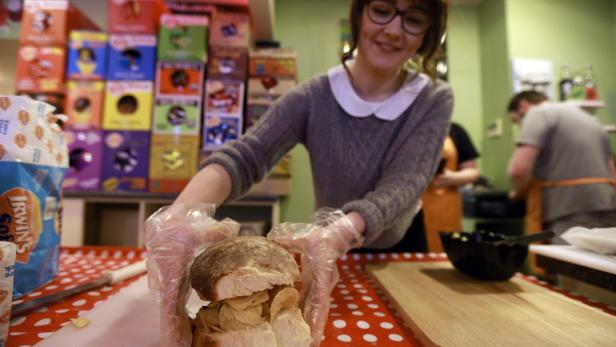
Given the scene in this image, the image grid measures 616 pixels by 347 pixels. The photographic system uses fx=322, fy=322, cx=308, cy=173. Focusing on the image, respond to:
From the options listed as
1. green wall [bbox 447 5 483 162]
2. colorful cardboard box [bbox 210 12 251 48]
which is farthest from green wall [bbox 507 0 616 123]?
colorful cardboard box [bbox 210 12 251 48]

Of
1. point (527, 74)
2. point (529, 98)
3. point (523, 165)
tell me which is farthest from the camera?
point (527, 74)

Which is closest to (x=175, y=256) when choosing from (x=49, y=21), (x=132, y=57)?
(x=132, y=57)

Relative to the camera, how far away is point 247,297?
0.43 metres

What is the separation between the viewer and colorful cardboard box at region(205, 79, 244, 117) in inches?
84.0

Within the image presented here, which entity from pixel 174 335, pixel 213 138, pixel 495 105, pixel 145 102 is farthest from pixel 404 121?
pixel 495 105

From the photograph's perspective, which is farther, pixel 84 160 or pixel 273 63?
pixel 273 63

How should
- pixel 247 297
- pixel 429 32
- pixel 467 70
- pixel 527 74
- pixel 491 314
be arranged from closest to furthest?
pixel 247 297 < pixel 491 314 < pixel 429 32 < pixel 527 74 < pixel 467 70

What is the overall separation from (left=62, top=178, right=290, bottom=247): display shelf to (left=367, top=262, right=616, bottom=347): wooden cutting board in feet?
4.21

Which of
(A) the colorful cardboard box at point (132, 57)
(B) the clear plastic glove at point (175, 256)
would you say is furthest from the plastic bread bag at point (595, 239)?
(A) the colorful cardboard box at point (132, 57)

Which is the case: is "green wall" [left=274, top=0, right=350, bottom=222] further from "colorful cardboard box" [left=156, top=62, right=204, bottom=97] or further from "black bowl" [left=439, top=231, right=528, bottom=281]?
"black bowl" [left=439, top=231, right=528, bottom=281]

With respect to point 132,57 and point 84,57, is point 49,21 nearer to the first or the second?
point 84,57

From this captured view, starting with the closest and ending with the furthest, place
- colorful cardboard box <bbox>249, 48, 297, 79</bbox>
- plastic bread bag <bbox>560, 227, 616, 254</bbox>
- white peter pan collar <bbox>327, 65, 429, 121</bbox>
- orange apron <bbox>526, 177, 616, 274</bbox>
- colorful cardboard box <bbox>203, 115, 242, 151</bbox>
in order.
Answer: plastic bread bag <bbox>560, 227, 616, 254</bbox> → white peter pan collar <bbox>327, 65, 429, 121</bbox> → orange apron <bbox>526, 177, 616, 274</bbox> → colorful cardboard box <bbox>203, 115, 242, 151</bbox> → colorful cardboard box <bbox>249, 48, 297, 79</bbox>

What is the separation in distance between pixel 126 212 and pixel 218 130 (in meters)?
0.82

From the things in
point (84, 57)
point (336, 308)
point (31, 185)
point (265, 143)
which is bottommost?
point (336, 308)
